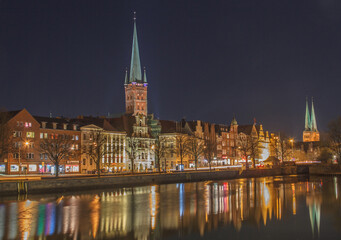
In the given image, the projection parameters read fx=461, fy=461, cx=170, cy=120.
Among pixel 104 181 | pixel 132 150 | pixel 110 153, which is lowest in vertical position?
pixel 104 181

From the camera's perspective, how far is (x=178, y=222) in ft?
143

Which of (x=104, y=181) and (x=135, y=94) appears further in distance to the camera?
(x=135, y=94)

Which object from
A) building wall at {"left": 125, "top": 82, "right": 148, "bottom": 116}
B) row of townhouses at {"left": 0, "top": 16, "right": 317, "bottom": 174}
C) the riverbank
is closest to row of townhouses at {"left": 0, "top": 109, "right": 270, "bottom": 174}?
A: row of townhouses at {"left": 0, "top": 16, "right": 317, "bottom": 174}

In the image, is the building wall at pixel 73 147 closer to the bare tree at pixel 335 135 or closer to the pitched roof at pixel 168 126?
the pitched roof at pixel 168 126

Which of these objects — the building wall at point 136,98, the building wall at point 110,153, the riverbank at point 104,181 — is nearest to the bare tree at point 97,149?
the building wall at point 110,153

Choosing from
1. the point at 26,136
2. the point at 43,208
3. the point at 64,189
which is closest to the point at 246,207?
the point at 43,208

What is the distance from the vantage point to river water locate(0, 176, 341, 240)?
3825cm

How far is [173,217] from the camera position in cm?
4659

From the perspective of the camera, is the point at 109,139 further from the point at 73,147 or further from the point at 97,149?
the point at 97,149

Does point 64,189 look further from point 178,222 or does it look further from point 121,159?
point 121,159

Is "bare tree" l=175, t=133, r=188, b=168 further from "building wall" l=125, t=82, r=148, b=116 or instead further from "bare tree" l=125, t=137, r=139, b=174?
"building wall" l=125, t=82, r=148, b=116

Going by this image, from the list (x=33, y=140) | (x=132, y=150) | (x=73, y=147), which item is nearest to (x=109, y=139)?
(x=132, y=150)

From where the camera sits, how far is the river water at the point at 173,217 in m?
38.2

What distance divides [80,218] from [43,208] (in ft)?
32.1
